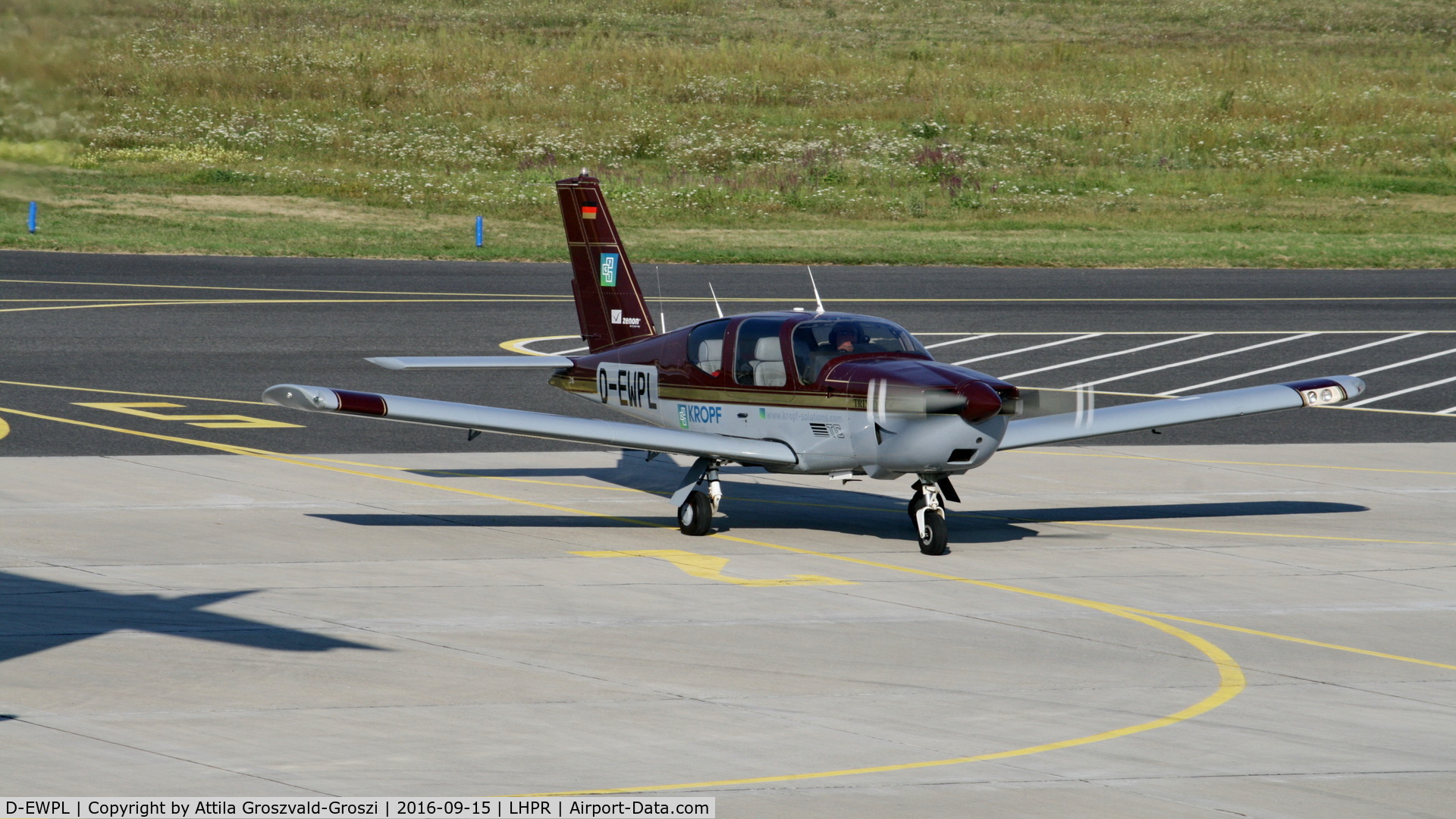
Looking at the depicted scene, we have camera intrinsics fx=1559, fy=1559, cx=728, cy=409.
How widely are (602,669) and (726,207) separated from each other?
40.9 metres

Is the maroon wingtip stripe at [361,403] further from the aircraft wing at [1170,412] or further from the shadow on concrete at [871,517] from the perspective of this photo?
the aircraft wing at [1170,412]

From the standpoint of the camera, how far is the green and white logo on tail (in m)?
18.6

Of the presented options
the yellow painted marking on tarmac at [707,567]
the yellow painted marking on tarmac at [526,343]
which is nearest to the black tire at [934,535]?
the yellow painted marking on tarmac at [707,567]

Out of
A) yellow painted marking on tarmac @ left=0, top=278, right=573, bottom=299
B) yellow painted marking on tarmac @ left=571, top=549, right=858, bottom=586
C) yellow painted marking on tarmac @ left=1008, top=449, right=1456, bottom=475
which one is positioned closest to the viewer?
yellow painted marking on tarmac @ left=571, top=549, right=858, bottom=586

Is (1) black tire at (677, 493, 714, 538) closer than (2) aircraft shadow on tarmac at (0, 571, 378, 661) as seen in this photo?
No

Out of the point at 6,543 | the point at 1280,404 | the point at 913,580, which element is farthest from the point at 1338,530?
the point at 6,543

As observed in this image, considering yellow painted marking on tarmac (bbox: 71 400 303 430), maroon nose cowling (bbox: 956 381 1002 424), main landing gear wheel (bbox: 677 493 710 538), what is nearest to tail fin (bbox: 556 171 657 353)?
main landing gear wheel (bbox: 677 493 710 538)

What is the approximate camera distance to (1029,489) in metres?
18.6

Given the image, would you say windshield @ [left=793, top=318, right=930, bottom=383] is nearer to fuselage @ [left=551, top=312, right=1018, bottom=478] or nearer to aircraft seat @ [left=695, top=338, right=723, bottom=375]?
fuselage @ [left=551, top=312, right=1018, bottom=478]

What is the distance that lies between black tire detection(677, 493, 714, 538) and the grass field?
2403 cm

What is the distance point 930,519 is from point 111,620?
23.7ft

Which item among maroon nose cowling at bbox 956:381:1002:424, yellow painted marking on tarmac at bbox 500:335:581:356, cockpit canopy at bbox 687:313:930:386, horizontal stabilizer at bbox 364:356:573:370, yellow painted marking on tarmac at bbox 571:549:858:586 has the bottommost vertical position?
yellow painted marking on tarmac at bbox 571:549:858:586

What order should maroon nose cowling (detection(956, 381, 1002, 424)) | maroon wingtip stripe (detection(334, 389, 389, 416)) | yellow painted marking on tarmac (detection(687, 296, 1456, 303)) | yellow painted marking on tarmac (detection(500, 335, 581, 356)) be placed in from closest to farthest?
maroon nose cowling (detection(956, 381, 1002, 424)), maroon wingtip stripe (detection(334, 389, 389, 416)), yellow painted marking on tarmac (detection(500, 335, 581, 356)), yellow painted marking on tarmac (detection(687, 296, 1456, 303))

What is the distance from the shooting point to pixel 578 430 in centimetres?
1509
